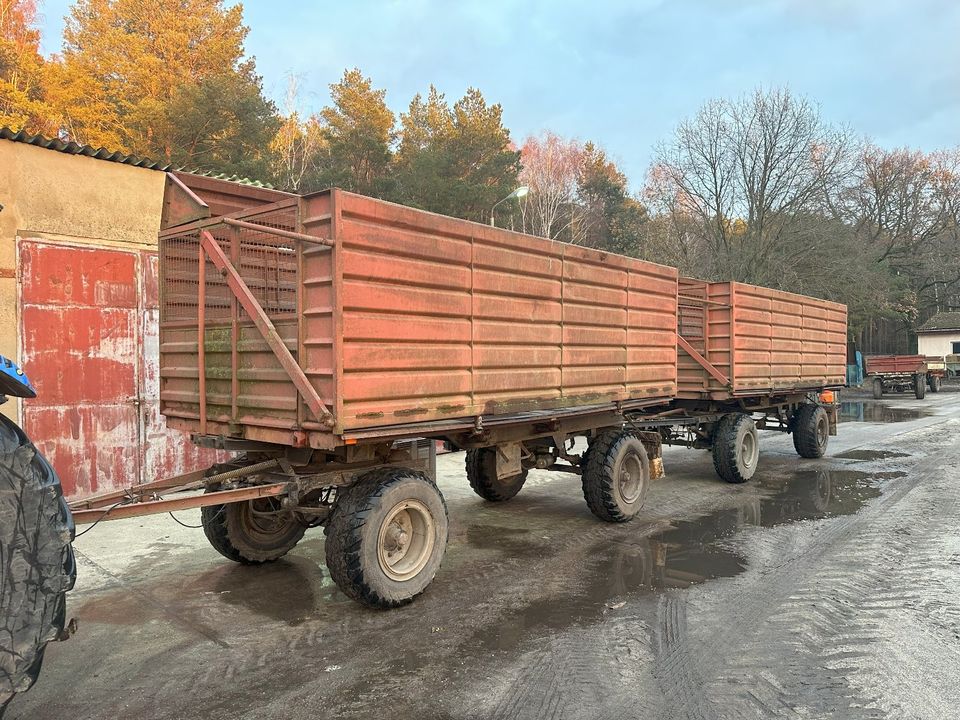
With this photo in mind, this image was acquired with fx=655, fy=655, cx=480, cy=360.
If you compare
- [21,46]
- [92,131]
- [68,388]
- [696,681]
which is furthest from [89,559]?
[21,46]

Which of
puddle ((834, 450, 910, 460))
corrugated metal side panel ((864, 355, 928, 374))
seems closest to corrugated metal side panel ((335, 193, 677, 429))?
puddle ((834, 450, 910, 460))

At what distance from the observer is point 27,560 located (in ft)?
8.93

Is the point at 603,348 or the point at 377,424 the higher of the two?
the point at 603,348

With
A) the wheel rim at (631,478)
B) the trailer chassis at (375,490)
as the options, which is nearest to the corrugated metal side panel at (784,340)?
the wheel rim at (631,478)

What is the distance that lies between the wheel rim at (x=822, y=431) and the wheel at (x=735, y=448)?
2570 mm

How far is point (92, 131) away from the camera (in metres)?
20.5

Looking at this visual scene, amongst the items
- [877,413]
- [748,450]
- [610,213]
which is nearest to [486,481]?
[748,450]

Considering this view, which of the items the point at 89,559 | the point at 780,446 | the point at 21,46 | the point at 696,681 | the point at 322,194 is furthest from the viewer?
the point at 21,46

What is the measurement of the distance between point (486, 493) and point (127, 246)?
5221mm

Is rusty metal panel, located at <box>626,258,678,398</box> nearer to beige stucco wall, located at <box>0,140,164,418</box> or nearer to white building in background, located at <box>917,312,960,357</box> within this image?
beige stucco wall, located at <box>0,140,164,418</box>

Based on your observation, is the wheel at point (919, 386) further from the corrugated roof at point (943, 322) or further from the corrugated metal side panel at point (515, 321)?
the corrugated metal side panel at point (515, 321)

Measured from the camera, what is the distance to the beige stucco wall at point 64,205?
6910 mm

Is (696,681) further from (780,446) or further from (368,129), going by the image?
(368,129)

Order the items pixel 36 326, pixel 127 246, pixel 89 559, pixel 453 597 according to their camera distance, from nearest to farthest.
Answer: pixel 453 597, pixel 89 559, pixel 36 326, pixel 127 246
